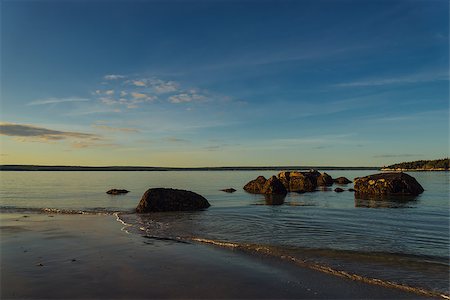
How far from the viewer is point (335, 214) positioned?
2172 centimetres

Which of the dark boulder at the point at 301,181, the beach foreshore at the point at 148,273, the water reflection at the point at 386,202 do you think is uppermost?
the dark boulder at the point at 301,181

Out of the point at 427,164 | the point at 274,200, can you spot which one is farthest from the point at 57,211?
the point at 427,164

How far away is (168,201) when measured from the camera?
24.3 meters

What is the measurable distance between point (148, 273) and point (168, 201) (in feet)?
49.4

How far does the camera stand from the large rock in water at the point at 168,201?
2359 centimetres

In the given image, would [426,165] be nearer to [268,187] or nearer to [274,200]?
[268,187]

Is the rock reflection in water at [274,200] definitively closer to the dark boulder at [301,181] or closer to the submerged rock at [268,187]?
the submerged rock at [268,187]

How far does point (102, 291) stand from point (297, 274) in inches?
194

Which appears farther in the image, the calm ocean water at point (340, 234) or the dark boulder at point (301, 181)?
the dark boulder at point (301, 181)

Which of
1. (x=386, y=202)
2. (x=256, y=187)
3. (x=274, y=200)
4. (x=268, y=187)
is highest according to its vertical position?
(x=268, y=187)

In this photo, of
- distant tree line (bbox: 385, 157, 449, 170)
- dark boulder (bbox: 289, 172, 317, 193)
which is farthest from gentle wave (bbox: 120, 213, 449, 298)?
distant tree line (bbox: 385, 157, 449, 170)

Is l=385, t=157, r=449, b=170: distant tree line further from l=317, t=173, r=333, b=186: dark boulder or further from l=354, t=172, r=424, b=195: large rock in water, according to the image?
l=354, t=172, r=424, b=195: large rock in water


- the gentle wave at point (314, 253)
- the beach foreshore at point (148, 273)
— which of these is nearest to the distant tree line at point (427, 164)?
the gentle wave at point (314, 253)

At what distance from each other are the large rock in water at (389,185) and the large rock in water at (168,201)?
21718 mm
